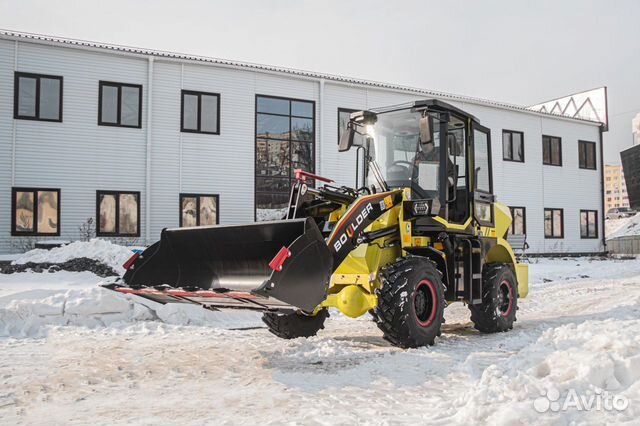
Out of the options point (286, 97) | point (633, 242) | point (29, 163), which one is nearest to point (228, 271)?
point (29, 163)

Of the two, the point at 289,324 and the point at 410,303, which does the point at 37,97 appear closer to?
the point at 289,324

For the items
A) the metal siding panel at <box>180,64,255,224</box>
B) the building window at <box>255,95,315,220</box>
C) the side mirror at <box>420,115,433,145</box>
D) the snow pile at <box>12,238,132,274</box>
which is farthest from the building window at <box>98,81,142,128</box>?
the side mirror at <box>420,115,433,145</box>

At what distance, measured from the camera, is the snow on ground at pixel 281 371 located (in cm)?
420

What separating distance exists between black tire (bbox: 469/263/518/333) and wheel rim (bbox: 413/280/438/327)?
5.18 feet

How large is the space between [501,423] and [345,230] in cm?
316

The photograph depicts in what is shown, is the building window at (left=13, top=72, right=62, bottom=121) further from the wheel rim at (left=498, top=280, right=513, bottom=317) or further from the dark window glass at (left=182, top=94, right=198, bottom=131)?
the wheel rim at (left=498, top=280, right=513, bottom=317)

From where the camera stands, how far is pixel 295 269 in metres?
5.67

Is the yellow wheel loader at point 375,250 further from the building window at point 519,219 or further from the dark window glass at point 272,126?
the building window at point 519,219

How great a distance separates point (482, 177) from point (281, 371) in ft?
15.0

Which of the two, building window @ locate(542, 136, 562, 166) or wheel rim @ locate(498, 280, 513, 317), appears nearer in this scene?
wheel rim @ locate(498, 280, 513, 317)

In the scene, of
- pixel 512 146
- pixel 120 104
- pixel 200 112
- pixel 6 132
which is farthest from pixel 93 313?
pixel 512 146

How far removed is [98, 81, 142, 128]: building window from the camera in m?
18.9

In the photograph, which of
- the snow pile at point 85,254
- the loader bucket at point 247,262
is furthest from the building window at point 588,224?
the loader bucket at point 247,262

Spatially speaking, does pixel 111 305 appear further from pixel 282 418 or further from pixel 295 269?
pixel 282 418
